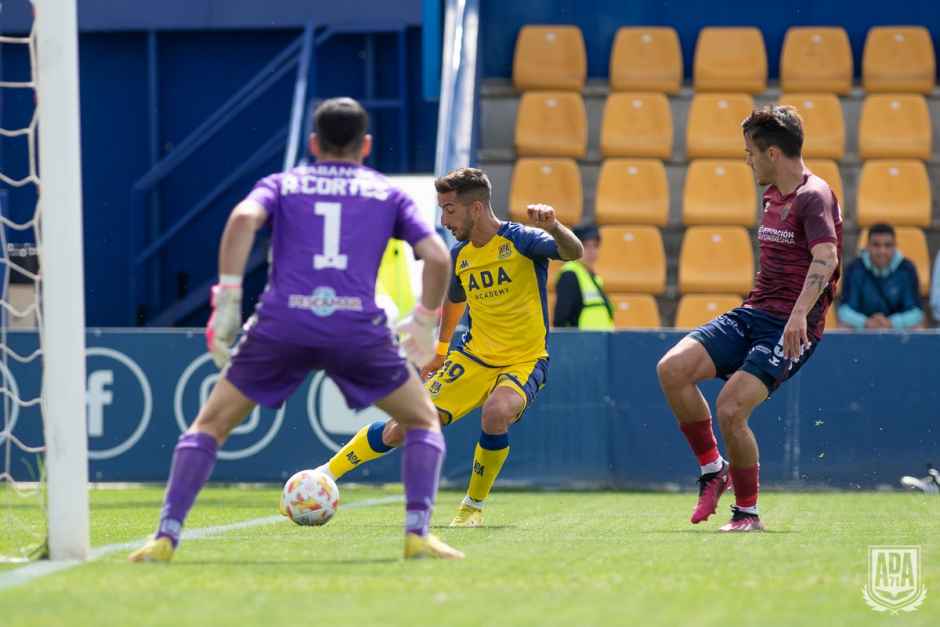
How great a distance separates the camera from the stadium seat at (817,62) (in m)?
16.5

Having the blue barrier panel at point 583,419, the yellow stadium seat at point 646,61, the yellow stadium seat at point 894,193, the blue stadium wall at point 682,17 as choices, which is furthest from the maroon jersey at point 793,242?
the blue stadium wall at point 682,17

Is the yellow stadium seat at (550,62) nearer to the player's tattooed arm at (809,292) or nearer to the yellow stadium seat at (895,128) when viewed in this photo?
the yellow stadium seat at (895,128)

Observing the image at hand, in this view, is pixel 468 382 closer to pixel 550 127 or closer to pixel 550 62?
pixel 550 127

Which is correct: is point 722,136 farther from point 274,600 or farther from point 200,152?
point 274,600

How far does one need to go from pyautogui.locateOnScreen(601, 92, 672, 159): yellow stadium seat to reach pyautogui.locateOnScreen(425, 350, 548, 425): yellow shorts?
25.2ft

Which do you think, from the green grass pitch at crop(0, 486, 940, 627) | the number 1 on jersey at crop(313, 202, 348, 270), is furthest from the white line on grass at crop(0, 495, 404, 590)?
the number 1 on jersey at crop(313, 202, 348, 270)

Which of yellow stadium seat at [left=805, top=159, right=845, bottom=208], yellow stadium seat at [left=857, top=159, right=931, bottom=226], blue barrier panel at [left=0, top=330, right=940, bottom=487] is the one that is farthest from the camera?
yellow stadium seat at [left=805, top=159, right=845, bottom=208]

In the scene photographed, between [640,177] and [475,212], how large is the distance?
24.6 feet

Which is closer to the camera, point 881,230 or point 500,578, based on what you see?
point 500,578

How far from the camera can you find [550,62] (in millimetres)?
16781

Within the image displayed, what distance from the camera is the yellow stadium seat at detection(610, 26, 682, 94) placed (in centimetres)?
1662

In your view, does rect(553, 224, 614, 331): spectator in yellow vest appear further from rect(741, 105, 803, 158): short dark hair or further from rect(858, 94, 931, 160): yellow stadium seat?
rect(741, 105, 803, 158): short dark hair

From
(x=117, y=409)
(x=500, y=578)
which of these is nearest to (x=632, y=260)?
(x=117, y=409)

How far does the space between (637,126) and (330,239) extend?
10.7 m
